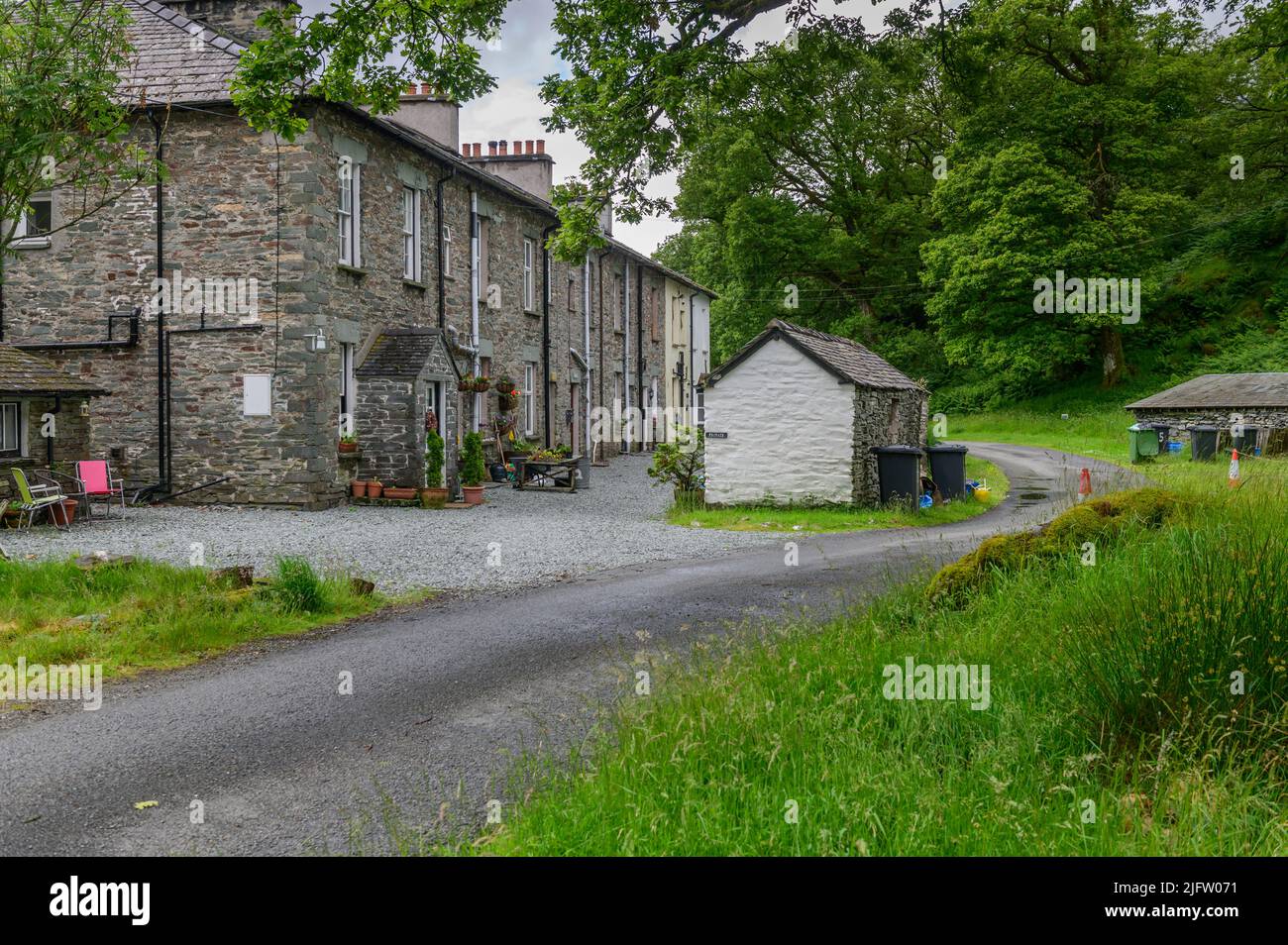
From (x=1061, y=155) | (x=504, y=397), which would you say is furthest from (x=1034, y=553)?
(x=1061, y=155)

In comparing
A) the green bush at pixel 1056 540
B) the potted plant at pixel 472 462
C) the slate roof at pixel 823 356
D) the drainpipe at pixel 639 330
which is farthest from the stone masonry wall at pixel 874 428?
the drainpipe at pixel 639 330

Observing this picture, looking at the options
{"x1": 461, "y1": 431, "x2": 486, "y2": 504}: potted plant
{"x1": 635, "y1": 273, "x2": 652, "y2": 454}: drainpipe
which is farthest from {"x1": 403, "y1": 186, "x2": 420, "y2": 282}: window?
{"x1": 635, "y1": 273, "x2": 652, "y2": 454}: drainpipe

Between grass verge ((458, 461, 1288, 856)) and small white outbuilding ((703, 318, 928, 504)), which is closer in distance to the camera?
grass verge ((458, 461, 1288, 856))

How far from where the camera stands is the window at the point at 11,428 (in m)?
16.2

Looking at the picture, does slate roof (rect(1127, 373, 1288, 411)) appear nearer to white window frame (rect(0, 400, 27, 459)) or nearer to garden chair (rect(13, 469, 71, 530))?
garden chair (rect(13, 469, 71, 530))

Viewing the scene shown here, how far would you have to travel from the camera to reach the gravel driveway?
1209 centimetres

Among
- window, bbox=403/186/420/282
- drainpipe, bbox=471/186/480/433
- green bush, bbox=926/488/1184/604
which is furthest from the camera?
drainpipe, bbox=471/186/480/433

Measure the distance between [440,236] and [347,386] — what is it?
510cm

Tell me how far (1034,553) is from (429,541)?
358 inches

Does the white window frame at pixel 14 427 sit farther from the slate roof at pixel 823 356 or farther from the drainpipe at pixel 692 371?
the drainpipe at pixel 692 371

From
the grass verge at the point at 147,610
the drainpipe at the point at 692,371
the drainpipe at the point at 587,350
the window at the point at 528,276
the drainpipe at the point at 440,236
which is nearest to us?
the grass verge at the point at 147,610

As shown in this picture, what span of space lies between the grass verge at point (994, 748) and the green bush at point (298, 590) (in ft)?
15.7

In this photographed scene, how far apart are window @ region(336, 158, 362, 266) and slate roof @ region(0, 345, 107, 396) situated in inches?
203

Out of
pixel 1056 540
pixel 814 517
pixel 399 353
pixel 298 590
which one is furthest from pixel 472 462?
pixel 1056 540
